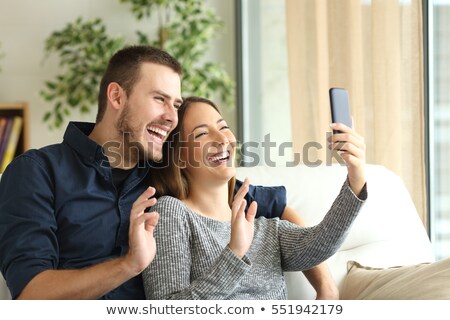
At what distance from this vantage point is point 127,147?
2.01 m

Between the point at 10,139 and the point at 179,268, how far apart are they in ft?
10.1

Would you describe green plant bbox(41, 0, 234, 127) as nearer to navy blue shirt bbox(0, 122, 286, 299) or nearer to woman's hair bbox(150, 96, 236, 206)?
woman's hair bbox(150, 96, 236, 206)

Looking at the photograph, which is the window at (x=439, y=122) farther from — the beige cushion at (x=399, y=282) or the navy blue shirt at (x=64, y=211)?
the navy blue shirt at (x=64, y=211)

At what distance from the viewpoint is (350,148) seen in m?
1.76

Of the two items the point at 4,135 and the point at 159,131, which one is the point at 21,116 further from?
the point at 159,131

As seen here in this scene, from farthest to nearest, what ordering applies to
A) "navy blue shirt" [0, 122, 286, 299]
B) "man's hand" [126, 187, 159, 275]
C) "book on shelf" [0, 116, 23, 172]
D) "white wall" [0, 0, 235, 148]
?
"white wall" [0, 0, 235, 148] → "book on shelf" [0, 116, 23, 172] → "navy blue shirt" [0, 122, 286, 299] → "man's hand" [126, 187, 159, 275]

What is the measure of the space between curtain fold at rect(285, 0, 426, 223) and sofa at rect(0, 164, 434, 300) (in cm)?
57

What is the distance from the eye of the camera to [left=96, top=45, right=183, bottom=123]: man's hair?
81.0 inches

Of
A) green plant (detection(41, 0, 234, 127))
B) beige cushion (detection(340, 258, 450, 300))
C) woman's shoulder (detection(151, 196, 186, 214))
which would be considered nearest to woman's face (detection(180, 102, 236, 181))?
woman's shoulder (detection(151, 196, 186, 214))

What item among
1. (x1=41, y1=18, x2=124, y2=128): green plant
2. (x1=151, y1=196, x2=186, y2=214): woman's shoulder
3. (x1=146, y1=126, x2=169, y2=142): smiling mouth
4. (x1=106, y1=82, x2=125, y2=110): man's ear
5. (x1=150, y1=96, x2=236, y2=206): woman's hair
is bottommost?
(x1=151, y1=196, x2=186, y2=214): woman's shoulder

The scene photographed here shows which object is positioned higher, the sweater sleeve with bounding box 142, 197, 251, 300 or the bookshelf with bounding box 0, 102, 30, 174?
the bookshelf with bounding box 0, 102, 30, 174

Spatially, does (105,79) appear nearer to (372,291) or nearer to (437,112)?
(372,291)

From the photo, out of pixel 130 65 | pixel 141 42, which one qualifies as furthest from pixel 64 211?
pixel 141 42

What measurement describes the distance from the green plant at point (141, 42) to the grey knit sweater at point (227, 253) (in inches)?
106
